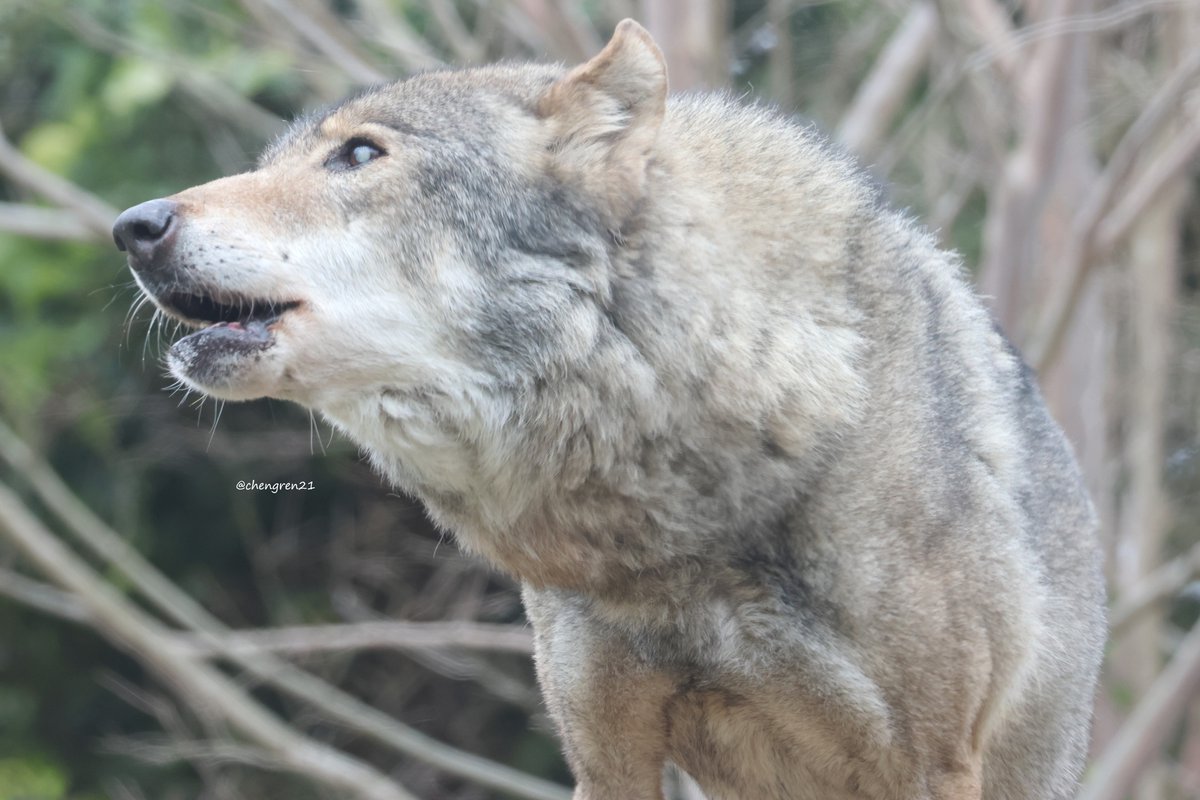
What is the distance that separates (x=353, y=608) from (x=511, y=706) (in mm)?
2549

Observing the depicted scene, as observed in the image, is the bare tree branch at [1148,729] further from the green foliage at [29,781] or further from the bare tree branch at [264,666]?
the green foliage at [29,781]

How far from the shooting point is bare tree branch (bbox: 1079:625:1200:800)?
697 cm

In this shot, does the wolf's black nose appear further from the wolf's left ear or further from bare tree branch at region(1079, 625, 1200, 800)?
bare tree branch at region(1079, 625, 1200, 800)

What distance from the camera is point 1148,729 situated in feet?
23.1

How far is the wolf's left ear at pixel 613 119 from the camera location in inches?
130

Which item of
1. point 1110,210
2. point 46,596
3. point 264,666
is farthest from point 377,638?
point 1110,210

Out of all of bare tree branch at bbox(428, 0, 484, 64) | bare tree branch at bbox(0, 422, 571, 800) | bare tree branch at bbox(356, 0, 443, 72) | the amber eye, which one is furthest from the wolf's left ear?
bare tree branch at bbox(428, 0, 484, 64)

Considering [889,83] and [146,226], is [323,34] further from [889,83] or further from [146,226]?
[146,226]

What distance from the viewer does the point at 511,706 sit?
12.0m

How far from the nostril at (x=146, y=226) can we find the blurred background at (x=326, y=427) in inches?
163

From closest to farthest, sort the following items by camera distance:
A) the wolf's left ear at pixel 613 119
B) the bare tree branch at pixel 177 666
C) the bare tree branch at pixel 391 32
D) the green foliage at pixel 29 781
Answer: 1. the wolf's left ear at pixel 613 119
2. the bare tree branch at pixel 177 666
3. the bare tree branch at pixel 391 32
4. the green foliage at pixel 29 781

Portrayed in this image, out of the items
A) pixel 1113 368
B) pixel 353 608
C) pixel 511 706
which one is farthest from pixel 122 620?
Answer: pixel 1113 368

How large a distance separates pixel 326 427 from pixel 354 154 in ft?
21.7

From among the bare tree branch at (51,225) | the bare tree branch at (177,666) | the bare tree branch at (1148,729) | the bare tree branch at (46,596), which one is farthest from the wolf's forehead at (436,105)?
the bare tree branch at (46,596)
